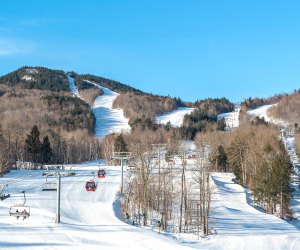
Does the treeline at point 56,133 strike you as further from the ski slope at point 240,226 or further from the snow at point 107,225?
the ski slope at point 240,226

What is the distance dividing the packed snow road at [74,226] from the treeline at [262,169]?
20.2m

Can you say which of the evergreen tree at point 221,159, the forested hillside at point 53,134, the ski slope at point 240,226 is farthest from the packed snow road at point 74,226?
the evergreen tree at point 221,159

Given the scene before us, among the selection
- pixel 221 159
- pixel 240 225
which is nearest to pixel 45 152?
pixel 221 159

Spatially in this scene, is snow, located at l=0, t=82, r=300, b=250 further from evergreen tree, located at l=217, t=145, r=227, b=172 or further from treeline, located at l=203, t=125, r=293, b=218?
evergreen tree, located at l=217, t=145, r=227, b=172

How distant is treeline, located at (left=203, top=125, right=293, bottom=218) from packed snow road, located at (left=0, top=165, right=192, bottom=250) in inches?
797

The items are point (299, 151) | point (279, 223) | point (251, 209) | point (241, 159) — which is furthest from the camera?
point (299, 151)

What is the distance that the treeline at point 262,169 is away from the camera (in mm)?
58594

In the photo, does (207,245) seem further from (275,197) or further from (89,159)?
(89,159)

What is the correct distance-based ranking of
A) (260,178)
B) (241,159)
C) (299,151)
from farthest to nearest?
(299,151) → (241,159) → (260,178)

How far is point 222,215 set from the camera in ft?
167

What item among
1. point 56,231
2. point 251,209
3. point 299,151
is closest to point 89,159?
point 299,151

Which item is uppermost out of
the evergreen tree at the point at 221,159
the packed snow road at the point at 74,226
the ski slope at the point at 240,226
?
the evergreen tree at the point at 221,159

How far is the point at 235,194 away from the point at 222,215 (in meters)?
15.0

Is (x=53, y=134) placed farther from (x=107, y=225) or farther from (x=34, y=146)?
(x=107, y=225)
